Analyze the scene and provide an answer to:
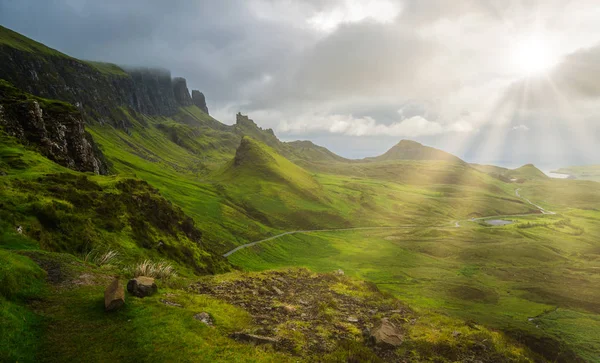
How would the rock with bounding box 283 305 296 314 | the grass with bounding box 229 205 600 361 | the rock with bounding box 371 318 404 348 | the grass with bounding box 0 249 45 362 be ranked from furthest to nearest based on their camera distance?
the grass with bounding box 229 205 600 361, the rock with bounding box 283 305 296 314, the rock with bounding box 371 318 404 348, the grass with bounding box 0 249 45 362

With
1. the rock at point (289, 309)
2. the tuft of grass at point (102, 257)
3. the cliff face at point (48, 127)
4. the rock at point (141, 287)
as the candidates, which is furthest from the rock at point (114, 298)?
the cliff face at point (48, 127)

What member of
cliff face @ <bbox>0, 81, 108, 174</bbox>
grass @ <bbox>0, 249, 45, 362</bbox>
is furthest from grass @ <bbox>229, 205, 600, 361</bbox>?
grass @ <bbox>0, 249, 45, 362</bbox>

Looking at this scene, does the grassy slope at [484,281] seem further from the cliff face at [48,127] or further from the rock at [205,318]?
the cliff face at [48,127]

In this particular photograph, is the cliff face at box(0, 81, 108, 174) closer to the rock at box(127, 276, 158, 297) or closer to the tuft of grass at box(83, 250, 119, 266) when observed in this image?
the tuft of grass at box(83, 250, 119, 266)

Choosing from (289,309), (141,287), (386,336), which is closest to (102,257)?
(141,287)

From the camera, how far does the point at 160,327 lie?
21219mm

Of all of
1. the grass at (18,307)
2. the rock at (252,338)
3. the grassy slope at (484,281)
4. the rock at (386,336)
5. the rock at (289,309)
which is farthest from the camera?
the grassy slope at (484,281)

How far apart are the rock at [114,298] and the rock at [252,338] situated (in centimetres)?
827

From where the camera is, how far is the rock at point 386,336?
27.6m

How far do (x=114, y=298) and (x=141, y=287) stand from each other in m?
3.61

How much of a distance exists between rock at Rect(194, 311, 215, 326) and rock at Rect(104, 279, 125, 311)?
5.48 m

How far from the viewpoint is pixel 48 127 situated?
248 ft

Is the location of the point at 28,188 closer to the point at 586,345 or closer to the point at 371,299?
the point at 371,299

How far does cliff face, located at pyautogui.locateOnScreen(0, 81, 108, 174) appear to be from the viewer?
68.4 meters
